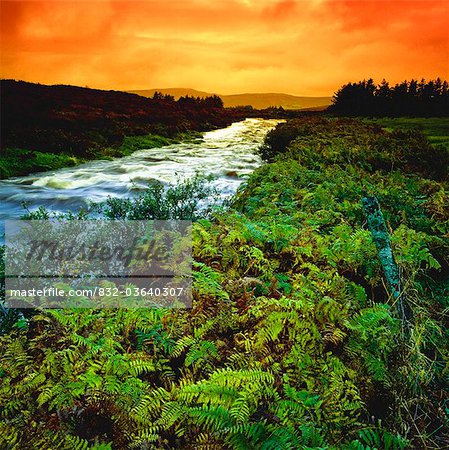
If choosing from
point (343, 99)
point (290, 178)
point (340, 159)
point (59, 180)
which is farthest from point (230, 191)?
point (343, 99)

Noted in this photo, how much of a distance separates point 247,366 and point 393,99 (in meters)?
86.3

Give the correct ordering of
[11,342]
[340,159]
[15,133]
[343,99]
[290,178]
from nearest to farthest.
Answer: [11,342], [290,178], [340,159], [15,133], [343,99]

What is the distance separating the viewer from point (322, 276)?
4.42 metres

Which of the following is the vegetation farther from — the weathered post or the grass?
the grass

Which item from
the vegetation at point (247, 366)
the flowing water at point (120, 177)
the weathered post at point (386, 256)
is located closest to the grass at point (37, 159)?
the flowing water at point (120, 177)

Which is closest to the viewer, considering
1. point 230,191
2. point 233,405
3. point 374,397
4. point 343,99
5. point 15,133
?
point 233,405

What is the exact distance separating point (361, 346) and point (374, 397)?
0.42 metres

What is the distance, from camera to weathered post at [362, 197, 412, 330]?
12.5 feet

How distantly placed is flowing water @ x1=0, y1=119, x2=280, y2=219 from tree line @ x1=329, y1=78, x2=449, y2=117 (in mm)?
52455

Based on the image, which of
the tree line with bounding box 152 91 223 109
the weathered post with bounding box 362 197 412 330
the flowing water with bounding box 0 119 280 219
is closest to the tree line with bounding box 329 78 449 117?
the tree line with bounding box 152 91 223 109

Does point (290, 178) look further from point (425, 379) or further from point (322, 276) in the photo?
point (425, 379)

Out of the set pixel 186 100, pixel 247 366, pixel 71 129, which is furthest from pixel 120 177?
pixel 186 100

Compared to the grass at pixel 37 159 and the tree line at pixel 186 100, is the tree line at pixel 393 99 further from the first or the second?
the grass at pixel 37 159

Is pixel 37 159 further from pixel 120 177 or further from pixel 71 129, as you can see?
pixel 71 129
